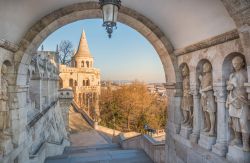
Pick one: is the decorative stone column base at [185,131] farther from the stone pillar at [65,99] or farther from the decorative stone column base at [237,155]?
the stone pillar at [65,99]

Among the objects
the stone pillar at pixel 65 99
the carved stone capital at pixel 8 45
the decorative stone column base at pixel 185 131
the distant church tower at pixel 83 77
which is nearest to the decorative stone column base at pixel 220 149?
the decorative stone column base at pixel 185 131

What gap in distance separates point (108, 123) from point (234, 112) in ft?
88.7

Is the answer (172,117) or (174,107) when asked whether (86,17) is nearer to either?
(174,107)

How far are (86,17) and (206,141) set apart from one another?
3523mm

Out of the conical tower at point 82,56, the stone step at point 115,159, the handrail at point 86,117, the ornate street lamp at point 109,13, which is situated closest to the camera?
the ornate street lamp at point 109,13

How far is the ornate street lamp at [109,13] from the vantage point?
302cm

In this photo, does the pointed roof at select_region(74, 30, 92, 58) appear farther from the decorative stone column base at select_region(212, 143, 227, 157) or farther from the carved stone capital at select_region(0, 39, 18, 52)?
the decorative stone column base at select_region(212, 143, 227, 157)

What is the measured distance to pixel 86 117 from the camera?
26.2m

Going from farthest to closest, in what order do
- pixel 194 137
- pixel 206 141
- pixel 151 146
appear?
pixel 151 146
pixel 194 137
pixel 206 141

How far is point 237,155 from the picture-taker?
331cm

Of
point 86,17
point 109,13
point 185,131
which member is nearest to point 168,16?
point 86,17

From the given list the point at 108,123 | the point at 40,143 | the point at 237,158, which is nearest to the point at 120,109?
the point at 108,123

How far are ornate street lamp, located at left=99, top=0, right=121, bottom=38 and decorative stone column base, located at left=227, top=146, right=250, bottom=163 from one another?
94.9 inches

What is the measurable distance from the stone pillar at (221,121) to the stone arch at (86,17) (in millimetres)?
1442
